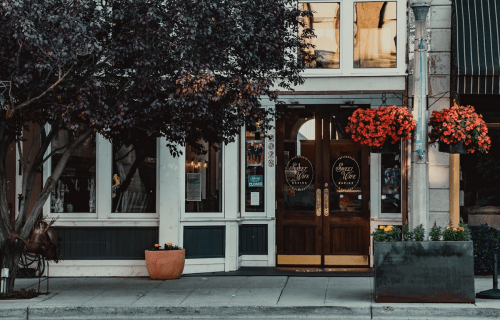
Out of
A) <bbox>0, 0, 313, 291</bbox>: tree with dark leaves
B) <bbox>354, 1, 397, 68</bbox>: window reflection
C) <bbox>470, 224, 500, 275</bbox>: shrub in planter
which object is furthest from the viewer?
<bbox>354, 1, 397, 68</bbox>: window reflection

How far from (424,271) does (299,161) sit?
15.0 feet

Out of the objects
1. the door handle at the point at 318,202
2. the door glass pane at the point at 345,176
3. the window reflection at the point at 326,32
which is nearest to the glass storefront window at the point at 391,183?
the door glass pane at the point at 345,176

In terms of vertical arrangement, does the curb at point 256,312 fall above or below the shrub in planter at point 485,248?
below

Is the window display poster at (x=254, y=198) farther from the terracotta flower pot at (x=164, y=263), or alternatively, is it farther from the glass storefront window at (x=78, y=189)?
the glass storefront window at (x=78, y=189)

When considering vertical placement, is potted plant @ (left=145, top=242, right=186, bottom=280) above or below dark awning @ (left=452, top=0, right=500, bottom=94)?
below

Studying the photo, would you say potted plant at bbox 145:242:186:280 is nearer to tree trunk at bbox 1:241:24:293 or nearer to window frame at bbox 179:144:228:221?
window frame at bbox 179:144:228:221

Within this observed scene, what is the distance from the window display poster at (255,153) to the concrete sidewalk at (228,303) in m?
2.68

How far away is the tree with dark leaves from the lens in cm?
928

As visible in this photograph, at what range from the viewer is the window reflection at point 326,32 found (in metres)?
12.9

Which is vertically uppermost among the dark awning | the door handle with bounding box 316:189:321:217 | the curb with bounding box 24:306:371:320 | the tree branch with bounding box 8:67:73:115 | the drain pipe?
the dark awning

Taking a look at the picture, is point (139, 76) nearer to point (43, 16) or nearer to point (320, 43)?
point (43, 16)

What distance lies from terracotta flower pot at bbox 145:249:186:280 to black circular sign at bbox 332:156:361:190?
336 cm

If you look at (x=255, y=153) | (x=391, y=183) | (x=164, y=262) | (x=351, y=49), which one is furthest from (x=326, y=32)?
(x=164, y=262)

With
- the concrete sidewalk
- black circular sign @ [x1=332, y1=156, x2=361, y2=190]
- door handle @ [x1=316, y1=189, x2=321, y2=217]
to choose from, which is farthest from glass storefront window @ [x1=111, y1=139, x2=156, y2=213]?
black circular sign @ [x1=332, y1=156, x2=361, y2=190]
